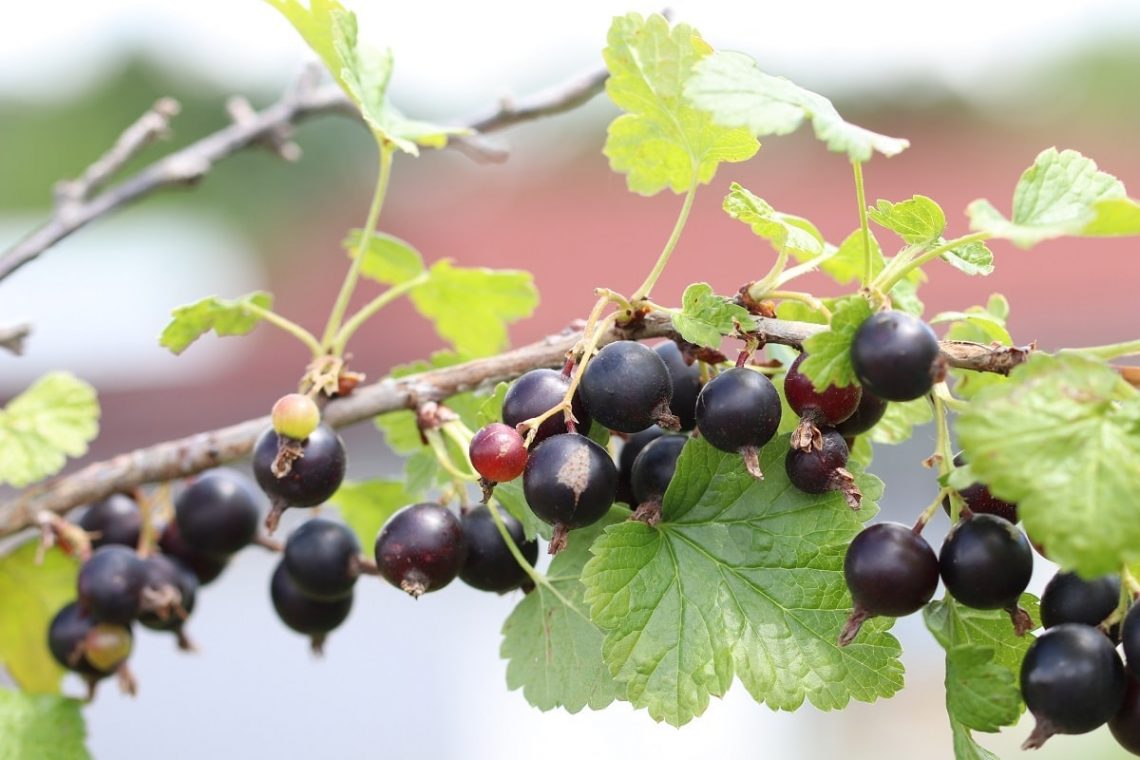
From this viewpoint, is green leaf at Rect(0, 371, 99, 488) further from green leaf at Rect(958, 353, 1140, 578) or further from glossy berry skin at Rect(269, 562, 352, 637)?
green leaf at Rect(958, 353, 1140, 578)

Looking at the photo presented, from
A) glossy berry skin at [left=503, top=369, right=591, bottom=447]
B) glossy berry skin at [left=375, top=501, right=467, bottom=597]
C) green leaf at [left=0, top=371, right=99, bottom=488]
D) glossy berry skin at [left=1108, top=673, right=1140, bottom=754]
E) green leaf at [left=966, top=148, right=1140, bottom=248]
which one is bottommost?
green leaf at [left=0, top=371, right=99, bottom=488]

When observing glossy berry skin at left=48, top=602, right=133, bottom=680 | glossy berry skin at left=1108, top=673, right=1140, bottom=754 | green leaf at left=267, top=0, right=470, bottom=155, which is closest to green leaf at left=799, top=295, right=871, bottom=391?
glossy berry skin at left=1108, top=673, right=1140, bottom=754

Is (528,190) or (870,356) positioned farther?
(528,190)

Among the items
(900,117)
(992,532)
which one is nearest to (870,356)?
(992,532)

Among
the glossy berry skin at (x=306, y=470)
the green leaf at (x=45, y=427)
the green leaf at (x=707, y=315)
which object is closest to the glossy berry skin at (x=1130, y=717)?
the green leaf at (x=707, y=315)

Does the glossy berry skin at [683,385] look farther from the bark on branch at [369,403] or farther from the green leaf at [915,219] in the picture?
the green leaf at [915,219]

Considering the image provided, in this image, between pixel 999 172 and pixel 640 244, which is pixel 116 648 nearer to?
pixel 640 244

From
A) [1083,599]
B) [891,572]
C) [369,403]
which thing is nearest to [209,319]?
[369,403]
